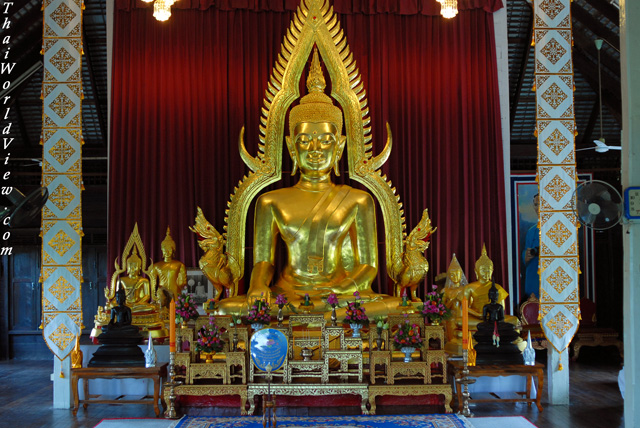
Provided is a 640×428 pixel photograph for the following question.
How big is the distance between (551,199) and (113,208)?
4.03 meters

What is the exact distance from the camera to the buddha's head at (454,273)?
21.0 feet

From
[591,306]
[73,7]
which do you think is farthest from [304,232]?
[591,306]

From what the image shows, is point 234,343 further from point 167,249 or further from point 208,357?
point 167,249

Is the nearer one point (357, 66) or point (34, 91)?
point (357, 66)

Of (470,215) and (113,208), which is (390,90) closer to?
(470,215)

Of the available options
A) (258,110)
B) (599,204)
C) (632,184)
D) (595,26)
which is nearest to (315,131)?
(258,110)

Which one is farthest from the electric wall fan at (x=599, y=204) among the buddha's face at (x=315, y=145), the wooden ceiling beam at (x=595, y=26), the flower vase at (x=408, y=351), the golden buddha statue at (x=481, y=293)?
the wooden ceiling beam at (x=595, y=26)

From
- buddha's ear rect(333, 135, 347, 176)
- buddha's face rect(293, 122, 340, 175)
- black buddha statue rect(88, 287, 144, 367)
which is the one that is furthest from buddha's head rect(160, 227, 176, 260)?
buddha's ear rect(333, 135, 347, 176)

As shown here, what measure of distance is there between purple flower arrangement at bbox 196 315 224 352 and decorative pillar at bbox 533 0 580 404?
2.50 m

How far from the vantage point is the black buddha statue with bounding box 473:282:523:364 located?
522cm

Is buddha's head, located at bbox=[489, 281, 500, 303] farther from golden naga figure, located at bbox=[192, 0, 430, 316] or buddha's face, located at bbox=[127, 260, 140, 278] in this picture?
buddha's face, located at bbox=[127, 260, 140, 278]

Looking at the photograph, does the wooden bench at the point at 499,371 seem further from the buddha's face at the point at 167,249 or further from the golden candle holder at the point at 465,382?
the buddha's face at the point at 167,249

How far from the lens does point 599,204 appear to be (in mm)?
4270

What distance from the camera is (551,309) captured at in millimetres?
5551
